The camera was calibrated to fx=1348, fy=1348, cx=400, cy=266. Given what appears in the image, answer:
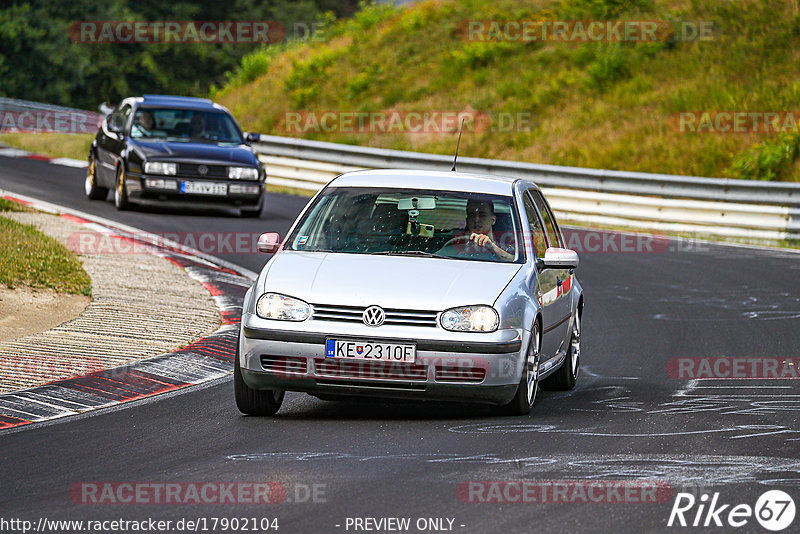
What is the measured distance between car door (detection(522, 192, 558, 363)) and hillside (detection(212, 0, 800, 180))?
1698 cm

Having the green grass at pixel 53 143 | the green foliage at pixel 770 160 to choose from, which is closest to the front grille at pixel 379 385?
the green foliage at pixel 770 160

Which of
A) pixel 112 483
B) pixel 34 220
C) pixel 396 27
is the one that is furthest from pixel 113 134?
pixel 396 27

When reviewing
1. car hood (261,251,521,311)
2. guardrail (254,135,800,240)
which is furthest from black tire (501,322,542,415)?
guardrail (254,135,800,240)

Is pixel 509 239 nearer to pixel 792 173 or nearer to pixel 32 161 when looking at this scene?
pixel 792 173

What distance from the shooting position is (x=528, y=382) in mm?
8352

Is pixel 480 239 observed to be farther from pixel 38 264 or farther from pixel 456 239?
pixel 38 264

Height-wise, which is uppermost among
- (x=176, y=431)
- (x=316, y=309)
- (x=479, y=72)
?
(x=479, y=72)

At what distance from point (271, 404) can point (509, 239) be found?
1953 millimetres

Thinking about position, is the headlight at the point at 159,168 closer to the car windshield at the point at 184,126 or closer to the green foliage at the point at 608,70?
the car windshield at the point at 184,126

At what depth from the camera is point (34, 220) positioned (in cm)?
1708

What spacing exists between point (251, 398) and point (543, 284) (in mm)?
2110

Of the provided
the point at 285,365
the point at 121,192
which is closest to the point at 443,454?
the point at 285,365

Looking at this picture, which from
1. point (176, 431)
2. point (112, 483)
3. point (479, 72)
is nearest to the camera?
point (112, 483)

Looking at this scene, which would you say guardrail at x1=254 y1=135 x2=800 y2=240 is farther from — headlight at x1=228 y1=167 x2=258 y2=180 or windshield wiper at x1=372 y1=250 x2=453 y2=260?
windshield wiper at x1=372 y1=250 x2=453 y2=260
